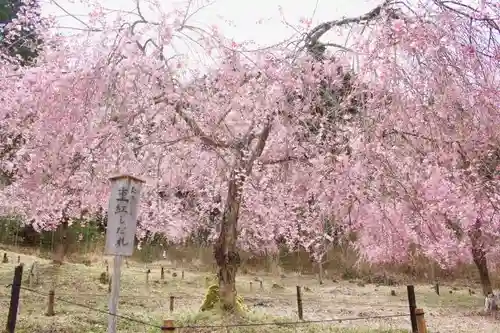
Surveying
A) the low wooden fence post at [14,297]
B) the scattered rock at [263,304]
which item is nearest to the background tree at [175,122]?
the low wooden fence post at [14,297]

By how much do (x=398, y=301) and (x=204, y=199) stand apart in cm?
684

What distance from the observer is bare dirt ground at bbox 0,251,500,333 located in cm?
870

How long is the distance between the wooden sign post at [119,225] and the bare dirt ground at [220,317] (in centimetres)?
135

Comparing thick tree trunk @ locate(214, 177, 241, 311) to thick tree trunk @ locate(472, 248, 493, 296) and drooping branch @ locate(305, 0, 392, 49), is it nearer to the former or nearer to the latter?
drooping branch @ locate(305, 0, 392, 49)

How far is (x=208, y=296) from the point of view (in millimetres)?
8781

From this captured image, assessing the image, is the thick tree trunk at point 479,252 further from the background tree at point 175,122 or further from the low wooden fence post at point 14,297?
the low wooden fence post at point 14,297

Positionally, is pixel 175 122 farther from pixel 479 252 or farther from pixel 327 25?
pixel 479 252

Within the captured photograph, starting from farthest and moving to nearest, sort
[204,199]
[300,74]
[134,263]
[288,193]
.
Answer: [134,263], [204,199], [288,193], [300,74]

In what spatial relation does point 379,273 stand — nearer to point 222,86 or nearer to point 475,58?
point 222,86

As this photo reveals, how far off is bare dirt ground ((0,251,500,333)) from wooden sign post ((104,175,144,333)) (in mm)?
1352

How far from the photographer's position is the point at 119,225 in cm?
536

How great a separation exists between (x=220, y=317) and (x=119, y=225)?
3.50 m

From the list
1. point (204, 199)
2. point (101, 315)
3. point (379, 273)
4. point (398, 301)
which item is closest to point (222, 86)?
point (101, 315)

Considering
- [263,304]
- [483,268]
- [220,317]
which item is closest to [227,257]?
[220,317]
